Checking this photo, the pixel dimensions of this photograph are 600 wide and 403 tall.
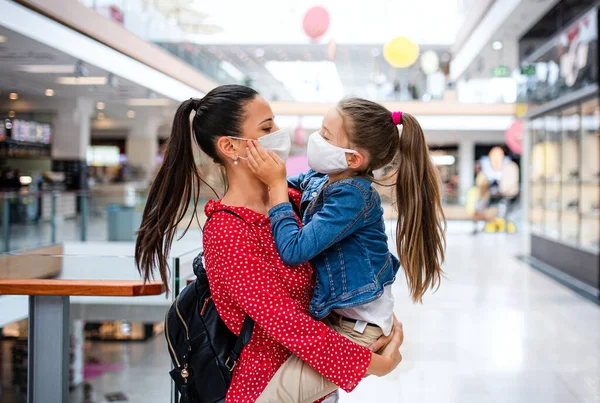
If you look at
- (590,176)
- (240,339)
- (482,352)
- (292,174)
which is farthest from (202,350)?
(590,176)

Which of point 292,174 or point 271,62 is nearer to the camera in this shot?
point 292,174

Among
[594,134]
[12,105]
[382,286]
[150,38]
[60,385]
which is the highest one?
[150,38]

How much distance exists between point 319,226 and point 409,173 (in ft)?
0.91

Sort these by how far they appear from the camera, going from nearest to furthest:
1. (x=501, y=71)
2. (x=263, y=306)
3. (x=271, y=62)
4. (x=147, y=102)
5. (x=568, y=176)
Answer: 1. (x=263, y=306)
2. (x=568, y=176)
3. (x=147, y=102)
4. (x=501, y=71)
5. (x=271, y=62)

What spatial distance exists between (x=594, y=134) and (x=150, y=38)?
26.0 ft

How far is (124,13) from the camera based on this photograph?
10.8 metres

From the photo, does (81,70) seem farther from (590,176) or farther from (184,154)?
(184,154)

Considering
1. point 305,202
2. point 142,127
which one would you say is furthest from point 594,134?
point 142,127

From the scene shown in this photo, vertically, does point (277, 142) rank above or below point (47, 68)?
below

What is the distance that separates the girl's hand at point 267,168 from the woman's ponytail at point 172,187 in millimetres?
194

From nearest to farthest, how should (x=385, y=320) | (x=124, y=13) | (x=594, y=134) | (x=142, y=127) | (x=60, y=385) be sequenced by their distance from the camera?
1. (x=385, y=320)
2. (x=60, y=385)
3. (x=594, y=134)
4. (x=124, y=13)
5. (x=142, y=127)

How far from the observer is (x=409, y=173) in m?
1.45

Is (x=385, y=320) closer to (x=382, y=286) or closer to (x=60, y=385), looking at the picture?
(x=382, y=286)

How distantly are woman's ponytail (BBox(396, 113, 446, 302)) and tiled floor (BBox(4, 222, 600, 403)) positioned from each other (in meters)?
1.02
